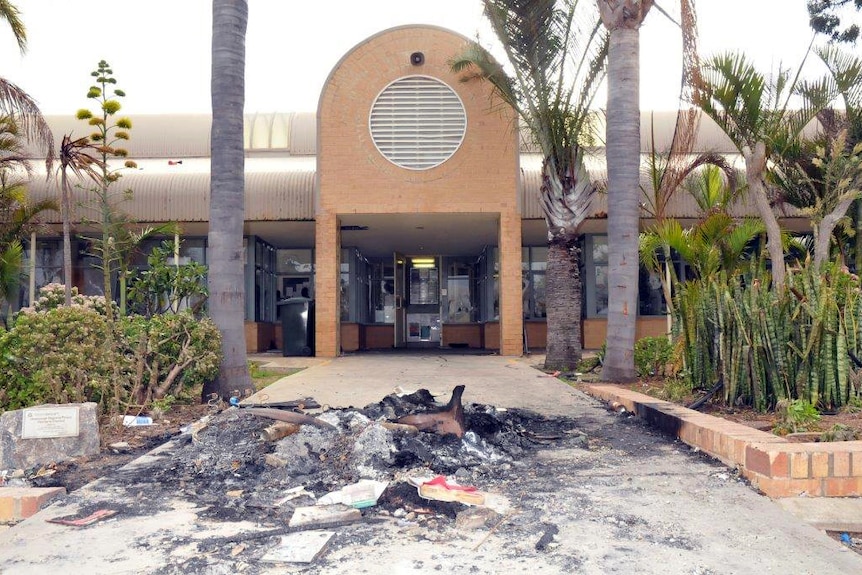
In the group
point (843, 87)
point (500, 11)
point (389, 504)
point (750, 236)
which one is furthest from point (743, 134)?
point (389, 504)

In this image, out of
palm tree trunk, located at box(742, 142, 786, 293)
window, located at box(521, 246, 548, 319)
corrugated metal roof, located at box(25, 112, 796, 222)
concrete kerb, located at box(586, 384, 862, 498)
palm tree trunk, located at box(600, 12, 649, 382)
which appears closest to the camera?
concrete kerb, located at box(586, 384, 862, 498)

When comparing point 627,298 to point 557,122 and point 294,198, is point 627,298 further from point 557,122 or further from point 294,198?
point 294,198

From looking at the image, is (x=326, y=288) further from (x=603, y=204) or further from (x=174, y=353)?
(x=174, y=353)

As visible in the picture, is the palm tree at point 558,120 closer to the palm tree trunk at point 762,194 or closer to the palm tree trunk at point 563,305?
the palm tree trunk at point 563,305

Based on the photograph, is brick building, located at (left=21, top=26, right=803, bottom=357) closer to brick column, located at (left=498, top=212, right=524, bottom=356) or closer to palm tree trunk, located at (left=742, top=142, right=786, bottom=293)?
brick column, located at (left=498, top=212, right=524, bottom=356)

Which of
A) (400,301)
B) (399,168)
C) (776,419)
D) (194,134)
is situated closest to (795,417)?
(776,419)

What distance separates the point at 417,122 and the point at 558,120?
4557 millimetres

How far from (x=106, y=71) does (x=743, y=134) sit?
33.8 feet

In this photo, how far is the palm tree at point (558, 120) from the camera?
40.7 feet

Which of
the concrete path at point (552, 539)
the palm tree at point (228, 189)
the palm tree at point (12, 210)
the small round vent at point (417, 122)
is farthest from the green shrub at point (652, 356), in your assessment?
the palm tree at point (12, 210)

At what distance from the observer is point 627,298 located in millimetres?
9664

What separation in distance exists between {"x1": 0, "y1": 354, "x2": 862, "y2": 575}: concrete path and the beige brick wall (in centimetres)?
1117

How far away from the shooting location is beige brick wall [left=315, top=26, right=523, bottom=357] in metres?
16.0

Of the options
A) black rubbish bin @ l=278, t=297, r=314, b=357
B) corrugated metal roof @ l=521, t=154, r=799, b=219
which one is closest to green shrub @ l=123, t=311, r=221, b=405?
black rubbish bin @ l=278, t=297, r=314, b=357
